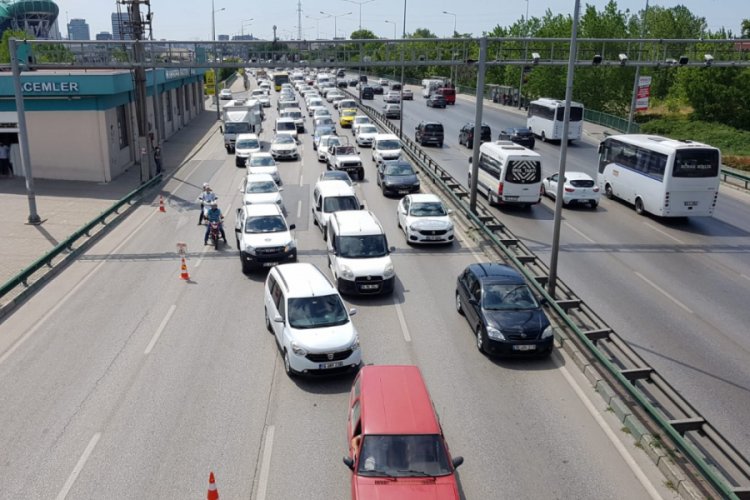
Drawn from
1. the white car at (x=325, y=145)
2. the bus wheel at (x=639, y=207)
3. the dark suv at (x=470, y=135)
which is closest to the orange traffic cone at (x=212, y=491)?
the bus wheel at (x=639, y=207)

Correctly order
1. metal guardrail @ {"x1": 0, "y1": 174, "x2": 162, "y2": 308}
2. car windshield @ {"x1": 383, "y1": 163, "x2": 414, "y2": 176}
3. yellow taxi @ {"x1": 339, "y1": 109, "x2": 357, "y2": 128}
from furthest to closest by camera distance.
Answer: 1. yellow taxi @ {"x1": 339, "y1": 109, "x2": 357, "y2": 128}
2. car windshield @ {"x1": 383, "y1": 163, "x2": 414, "y2": 176}
3. metal guardrail @ {"x1": 0, "y1": 174, "x2": 162, "y2": 308}

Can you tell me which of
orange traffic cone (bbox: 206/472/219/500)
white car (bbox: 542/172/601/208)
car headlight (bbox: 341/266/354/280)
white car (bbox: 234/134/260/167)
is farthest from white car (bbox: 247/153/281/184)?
orange traffic cone (bbox: 206/472/219/500)

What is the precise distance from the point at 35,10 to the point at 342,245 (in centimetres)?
16202

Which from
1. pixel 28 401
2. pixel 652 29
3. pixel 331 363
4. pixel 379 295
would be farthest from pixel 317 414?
pixel 652 29

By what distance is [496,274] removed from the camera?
54.3 feet

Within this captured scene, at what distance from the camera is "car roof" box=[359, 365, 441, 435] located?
32.2 ft

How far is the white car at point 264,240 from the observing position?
21.0 m

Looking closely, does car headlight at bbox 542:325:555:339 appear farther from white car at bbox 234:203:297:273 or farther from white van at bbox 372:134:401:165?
white van at bbox 372:134:401:165

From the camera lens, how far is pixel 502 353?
48.5 ft

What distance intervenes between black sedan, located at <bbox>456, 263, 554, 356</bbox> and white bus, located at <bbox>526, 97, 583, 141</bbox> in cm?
3502

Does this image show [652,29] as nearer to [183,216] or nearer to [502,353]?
[183,216]

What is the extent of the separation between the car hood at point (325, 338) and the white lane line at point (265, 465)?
203 centimetres

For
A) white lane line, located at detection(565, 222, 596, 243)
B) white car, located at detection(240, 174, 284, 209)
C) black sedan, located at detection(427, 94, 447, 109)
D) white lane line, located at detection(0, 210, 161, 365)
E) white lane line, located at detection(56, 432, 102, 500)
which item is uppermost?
black sedan, located at detection(427, 94, 447, 109)

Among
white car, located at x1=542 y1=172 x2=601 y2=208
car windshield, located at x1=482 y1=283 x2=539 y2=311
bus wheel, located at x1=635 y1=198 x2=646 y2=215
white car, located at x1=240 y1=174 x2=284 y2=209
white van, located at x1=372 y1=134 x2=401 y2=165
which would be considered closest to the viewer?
car windshield, located at x1=482 y1=283 x2=539 y2=311
